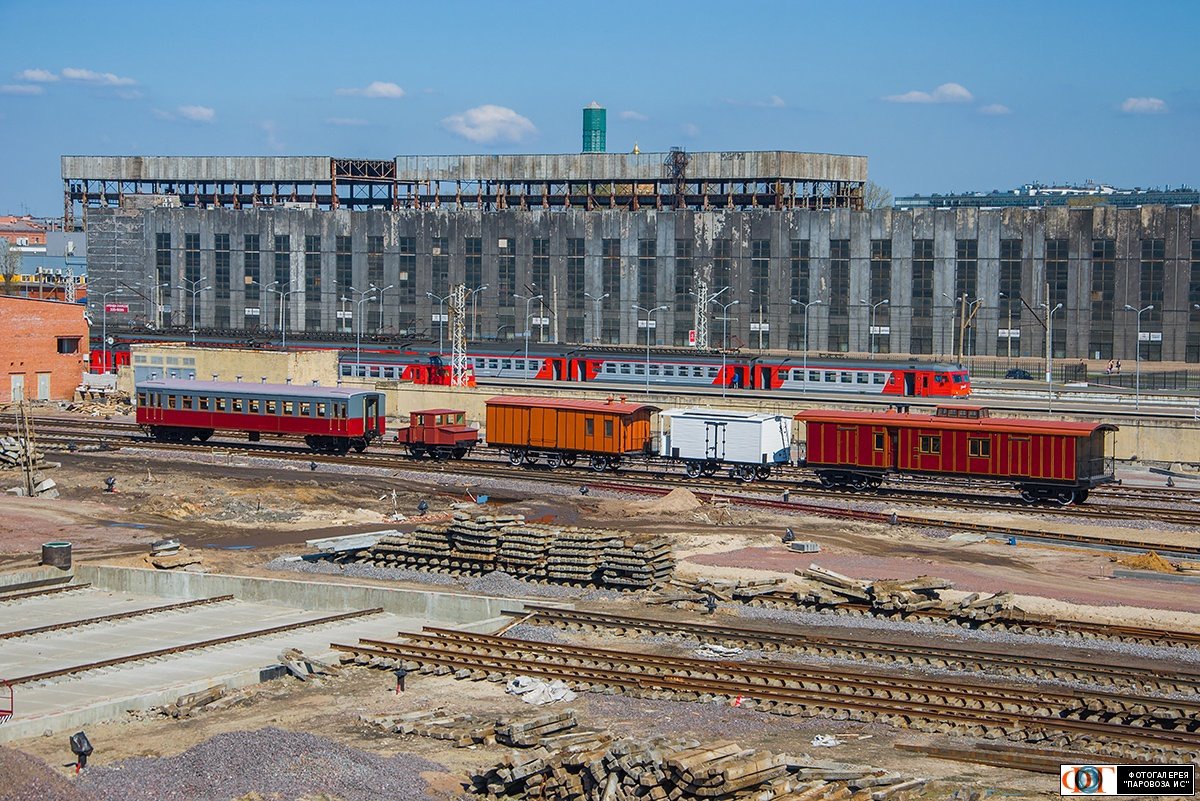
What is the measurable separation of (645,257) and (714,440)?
213ft

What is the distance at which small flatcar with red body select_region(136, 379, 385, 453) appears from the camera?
61625 millimetres

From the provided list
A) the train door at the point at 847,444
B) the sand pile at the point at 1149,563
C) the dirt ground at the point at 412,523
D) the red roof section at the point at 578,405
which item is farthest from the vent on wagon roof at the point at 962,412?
the sand pile at the point at 1149,563

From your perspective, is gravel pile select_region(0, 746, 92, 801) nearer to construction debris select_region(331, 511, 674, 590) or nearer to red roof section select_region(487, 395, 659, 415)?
construction debris select_region(331, 511, 674, 590)

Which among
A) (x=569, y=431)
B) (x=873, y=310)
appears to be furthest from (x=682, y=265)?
(x=569, y=431)

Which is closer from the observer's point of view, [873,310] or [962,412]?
A: [962,412]

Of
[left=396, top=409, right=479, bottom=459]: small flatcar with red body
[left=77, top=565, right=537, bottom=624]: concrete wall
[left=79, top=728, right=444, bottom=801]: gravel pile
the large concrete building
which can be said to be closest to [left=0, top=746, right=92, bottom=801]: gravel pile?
[left=79, top=728, right=444, bottom=801]: gravel pile

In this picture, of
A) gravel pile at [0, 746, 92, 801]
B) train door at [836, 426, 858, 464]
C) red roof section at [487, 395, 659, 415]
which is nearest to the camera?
gravel pile at [0, 746, 92, 801]

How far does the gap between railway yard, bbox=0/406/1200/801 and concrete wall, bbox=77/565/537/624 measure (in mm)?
74

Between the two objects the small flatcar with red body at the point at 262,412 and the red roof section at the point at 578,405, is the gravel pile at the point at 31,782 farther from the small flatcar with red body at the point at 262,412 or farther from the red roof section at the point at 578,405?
the small flatcar with red body at the point at 262,412

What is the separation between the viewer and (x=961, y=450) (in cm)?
5050

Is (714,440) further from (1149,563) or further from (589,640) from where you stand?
(589,640)

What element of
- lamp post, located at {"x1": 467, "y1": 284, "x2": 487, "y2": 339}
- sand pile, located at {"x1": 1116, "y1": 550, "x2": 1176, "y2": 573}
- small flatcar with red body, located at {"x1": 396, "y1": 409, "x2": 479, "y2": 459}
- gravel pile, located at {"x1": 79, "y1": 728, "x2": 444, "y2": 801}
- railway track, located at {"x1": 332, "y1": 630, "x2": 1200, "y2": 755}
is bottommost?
gravel pile, located at {"x1": 79, "y1": 728, "x2": 444, "y2": 801}

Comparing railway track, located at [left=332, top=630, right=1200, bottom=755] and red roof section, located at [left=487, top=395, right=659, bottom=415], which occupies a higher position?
red roof section, located at [left=487, top=395, right=659, bottom=415]

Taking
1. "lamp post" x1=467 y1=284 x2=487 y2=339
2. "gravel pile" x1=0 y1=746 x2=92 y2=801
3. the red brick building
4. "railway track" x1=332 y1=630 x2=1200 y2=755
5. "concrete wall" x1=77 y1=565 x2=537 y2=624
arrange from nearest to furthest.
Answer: "gravel pile" x1=0 y1=746 x2=92 y2=801 → "railway track" x1=332 y1=630 x2=1200 y2=755 → "concrete wall" x1=77 y1=565 x2=537 y2=624 → the red brick building → "lamp post" x1=467 y1=284 x2=487 y2=339
